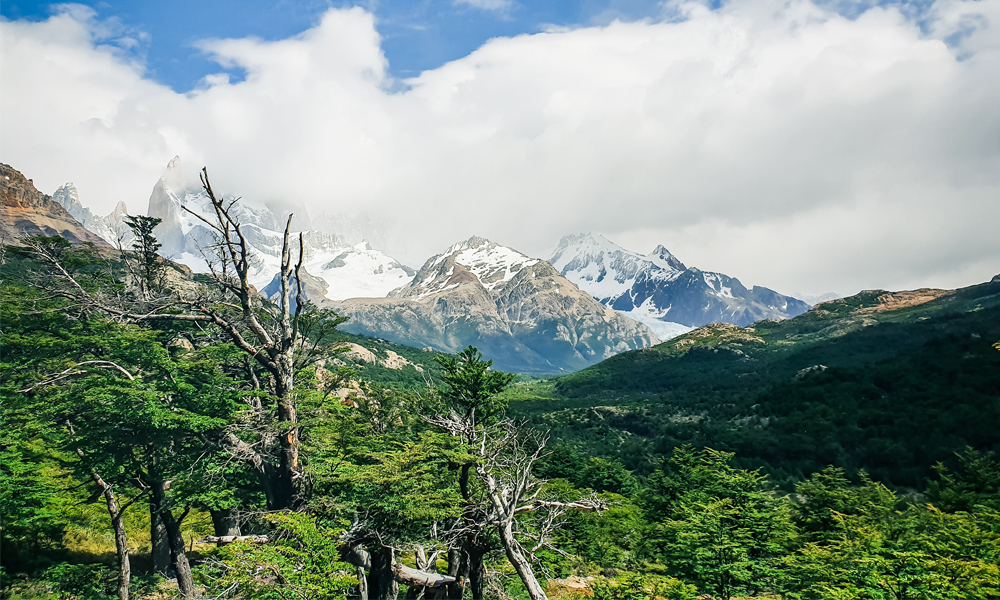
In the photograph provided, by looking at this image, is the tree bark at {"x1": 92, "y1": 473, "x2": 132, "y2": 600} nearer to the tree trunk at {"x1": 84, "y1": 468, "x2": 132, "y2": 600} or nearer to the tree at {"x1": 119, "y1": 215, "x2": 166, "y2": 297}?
the tree trunk at {"x1": 84, "y1": 468, "x2": 132, "y2": 600}

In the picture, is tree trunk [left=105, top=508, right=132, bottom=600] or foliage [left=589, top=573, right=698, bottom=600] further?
tree trunk [left=105, top=508, right=132, bottom=600]

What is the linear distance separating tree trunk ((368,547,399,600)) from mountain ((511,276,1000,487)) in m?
41.1

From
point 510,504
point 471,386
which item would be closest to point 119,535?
point 471,386

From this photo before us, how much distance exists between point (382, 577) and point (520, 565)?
282 inches

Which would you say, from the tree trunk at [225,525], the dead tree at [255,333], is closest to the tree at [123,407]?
the dead tree at [255,333]

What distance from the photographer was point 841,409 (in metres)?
58.2

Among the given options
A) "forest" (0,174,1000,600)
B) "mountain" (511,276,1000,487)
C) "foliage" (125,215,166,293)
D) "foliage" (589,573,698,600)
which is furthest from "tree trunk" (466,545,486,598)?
"mountain" (511,276,1000,487)

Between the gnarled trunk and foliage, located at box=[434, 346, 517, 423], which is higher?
foliage, located at box=[434, 346, 517, 423]

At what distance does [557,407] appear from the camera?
104312mm

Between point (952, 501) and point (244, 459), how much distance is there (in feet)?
115

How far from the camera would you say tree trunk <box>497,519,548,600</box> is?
41.3 ft

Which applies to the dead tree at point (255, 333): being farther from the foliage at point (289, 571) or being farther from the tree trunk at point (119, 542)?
the foliage at point (289, 571)

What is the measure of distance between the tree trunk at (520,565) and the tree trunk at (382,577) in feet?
19.8

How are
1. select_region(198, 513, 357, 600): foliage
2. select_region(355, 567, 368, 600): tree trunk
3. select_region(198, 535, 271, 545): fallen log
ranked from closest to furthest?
select_region(198, 513, 357, 600): foliage → select_region(355, 567, 368, 600): tree trunk → select_region(198, 535, 271, 545): fallen log
